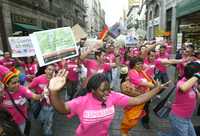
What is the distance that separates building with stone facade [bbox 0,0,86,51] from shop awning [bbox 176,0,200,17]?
10.5 metres

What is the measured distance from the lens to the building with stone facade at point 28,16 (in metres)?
17.9

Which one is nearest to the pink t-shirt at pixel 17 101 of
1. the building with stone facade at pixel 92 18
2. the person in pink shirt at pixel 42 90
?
the person in pink shirt at pixel 42 90

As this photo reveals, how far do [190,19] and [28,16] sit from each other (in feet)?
40.0

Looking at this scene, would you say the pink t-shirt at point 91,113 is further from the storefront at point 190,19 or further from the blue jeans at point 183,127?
the storefront at point 190,19

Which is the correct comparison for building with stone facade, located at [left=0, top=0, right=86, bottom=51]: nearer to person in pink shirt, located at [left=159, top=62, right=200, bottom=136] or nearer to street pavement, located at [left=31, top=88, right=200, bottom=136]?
street pavement, located at [left=31, top=88, right=200, bottom=136]

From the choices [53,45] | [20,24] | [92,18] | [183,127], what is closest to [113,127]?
[183,127]

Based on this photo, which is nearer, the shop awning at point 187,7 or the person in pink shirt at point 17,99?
the person in pink shirt at point 17,99

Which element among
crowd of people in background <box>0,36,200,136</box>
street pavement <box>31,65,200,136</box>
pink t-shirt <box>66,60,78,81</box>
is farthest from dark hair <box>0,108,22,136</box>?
pink t-shirt <box>66,60,78,81</box>

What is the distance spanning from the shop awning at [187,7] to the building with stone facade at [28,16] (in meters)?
10.5

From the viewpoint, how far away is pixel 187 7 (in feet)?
67.7

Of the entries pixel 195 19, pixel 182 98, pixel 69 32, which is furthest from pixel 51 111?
pixel 195 19

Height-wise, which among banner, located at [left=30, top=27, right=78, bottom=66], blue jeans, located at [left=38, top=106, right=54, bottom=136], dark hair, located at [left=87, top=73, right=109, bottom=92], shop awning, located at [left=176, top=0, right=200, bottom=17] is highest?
shop awning, located at [left=176, top=0, right=200, bottom=17]

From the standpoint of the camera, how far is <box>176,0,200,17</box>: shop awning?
59.6ft

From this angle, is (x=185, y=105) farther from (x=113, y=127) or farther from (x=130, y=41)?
(x=130, y=41)
